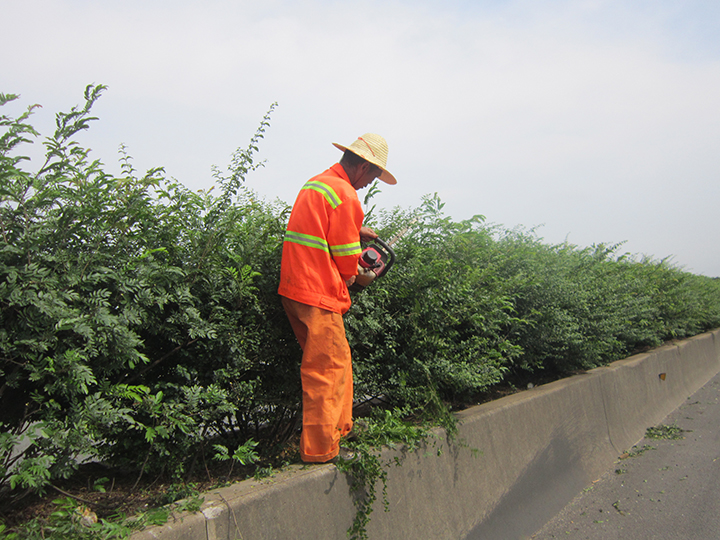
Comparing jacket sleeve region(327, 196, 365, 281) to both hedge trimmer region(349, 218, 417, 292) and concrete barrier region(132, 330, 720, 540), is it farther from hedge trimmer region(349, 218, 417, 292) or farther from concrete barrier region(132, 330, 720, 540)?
concrete barrier region(132, 330, 720, 540)

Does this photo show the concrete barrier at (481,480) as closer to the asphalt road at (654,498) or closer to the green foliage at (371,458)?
the green foliage at (371,458)

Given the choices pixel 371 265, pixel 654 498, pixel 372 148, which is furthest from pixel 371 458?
pixel 654 498

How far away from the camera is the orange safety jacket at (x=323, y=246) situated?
2.81 metres

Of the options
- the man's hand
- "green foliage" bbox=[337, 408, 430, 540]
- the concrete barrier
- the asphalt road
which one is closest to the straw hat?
the man's hand

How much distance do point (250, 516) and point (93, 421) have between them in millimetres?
771

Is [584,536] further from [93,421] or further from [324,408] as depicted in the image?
[93,421]

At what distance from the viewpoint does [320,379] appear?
278cm

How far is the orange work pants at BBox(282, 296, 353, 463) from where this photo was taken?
9.01 feet

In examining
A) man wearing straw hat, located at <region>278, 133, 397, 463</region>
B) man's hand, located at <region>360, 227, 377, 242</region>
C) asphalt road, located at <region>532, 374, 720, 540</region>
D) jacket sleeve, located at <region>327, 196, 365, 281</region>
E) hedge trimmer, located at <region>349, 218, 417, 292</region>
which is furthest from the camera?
asphalt road, located at <region>532, 374, 720, 540</region>

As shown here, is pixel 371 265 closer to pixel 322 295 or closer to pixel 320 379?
pixel 322 295

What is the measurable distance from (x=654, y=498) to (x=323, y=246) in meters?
3.63

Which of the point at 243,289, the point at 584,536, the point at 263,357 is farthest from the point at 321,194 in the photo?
the point at 584,536

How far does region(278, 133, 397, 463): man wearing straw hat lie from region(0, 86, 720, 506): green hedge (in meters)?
0.22

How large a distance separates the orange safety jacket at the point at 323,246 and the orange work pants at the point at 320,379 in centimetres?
9
